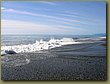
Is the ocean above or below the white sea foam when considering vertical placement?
below

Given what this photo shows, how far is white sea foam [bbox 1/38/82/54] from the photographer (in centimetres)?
277

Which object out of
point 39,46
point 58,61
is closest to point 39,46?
point 39,46

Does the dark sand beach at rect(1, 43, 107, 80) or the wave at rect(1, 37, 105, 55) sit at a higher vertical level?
the wave at rect(1, 37, 105, 55)

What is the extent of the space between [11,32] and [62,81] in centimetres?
86

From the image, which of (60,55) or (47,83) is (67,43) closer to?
(60,55)

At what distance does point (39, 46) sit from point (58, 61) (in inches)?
11.6

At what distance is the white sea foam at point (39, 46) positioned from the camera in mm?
2766

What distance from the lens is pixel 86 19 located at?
280 cm

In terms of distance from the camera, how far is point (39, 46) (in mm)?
2771

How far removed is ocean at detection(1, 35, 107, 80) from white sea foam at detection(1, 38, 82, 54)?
0.04 metres

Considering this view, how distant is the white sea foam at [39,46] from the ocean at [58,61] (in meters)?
0.04

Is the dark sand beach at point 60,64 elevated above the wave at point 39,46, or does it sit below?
below

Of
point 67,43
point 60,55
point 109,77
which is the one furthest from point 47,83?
point 109,77

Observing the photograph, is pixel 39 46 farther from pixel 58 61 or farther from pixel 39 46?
pixel 58 61
